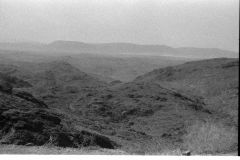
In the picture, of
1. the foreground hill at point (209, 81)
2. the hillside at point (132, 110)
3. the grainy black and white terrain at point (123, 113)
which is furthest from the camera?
the foreground hill at point (209, 81)

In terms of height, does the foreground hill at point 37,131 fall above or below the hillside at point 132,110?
above

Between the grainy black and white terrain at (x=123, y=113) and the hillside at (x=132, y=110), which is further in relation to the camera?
the hillside at (x=132, y=110)

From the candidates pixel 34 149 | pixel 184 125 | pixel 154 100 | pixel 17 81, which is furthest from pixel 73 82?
pixel 34 149

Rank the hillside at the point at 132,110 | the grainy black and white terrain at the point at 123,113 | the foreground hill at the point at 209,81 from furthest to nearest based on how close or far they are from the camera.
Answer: the foreground hill at the point at 209,81
the hillside at the point at 132,110
the grainy black and white terrain at the point at 123,113

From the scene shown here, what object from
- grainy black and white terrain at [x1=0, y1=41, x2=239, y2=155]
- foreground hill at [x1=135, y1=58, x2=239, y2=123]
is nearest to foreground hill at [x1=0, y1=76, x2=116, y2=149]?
grainy black and white terrain at [x1=0, y1=41, x2=239, y2=155]

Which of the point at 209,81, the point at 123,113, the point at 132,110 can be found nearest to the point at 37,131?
the point at 123,113

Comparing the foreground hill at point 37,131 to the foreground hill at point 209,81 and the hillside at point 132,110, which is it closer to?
the hillside at point 132,110

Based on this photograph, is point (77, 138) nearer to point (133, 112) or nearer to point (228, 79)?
point (133, 112)

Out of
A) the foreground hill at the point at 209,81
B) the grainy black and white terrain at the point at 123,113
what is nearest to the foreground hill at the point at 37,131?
the grainy black and white terrain at the point at 123,113
